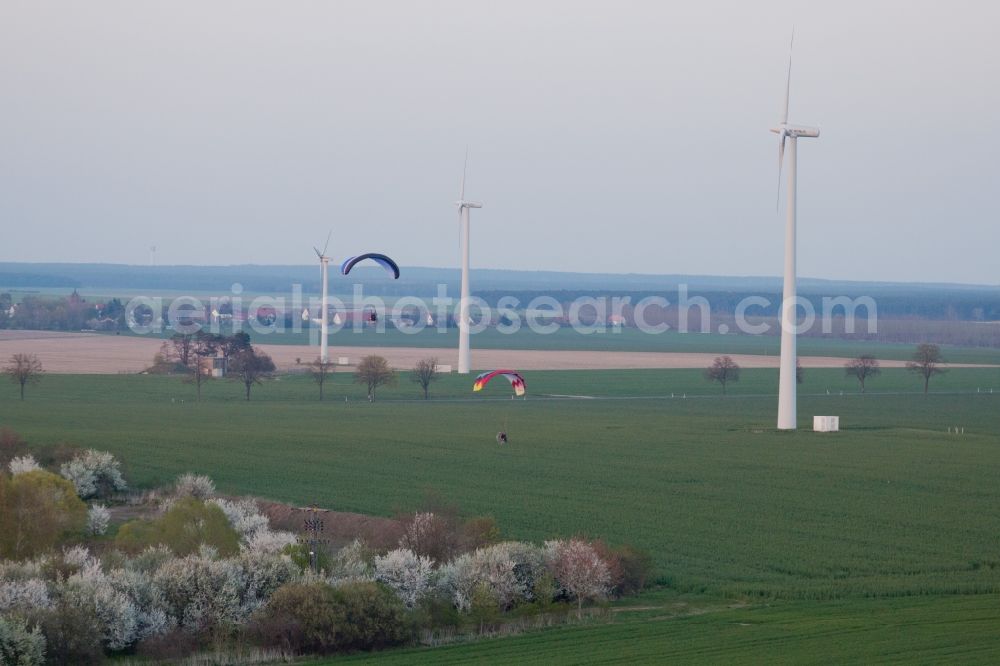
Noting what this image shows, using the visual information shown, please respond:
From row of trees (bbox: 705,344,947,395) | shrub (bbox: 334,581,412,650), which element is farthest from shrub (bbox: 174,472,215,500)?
row of trees (bbox: 705,344,947,395)

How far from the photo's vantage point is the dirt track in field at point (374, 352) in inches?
4611

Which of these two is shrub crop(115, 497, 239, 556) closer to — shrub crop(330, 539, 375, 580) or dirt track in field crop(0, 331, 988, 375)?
shrub crop(330, 539, 375, 580)

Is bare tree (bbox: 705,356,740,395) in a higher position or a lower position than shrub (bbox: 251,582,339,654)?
higher

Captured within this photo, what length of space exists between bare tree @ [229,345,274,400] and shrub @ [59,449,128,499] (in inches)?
1669

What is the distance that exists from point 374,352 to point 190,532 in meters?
106

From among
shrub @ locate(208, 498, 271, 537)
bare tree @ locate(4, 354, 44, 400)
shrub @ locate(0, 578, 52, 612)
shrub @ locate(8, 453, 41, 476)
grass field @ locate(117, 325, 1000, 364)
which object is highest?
grass field @ locate(117, 325, 1000, 364)

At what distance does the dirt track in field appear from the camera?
117125 mm

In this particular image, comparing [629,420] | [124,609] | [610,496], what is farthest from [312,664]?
[629,420]

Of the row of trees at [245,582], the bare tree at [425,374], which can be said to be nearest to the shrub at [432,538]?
the row of trees at [245,582]

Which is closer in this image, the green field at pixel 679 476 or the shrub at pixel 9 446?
the green field at pixel 679 476

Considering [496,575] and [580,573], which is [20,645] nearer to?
[496,575]

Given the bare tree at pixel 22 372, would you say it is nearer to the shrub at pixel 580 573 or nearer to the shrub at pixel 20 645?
the shrub at pixel 580 573

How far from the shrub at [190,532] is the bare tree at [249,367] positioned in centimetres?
5635

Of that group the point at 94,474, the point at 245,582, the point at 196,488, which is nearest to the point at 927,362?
the point at 196,488
